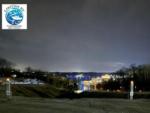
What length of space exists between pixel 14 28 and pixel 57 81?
16143cm

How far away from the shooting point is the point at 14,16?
25016 millimetres

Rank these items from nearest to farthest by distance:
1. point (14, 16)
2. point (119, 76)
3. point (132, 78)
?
1. point (14, 16)
2. point (132, 78)
3. point (119, 76)

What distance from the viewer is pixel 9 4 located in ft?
83.7

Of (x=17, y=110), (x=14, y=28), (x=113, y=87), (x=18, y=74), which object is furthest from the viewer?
(x=18, y=74)

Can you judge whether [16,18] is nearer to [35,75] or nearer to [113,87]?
[113,87]

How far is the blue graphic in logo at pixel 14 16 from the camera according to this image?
987 inches

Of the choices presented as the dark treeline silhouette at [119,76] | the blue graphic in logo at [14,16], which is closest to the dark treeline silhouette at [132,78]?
the dark treeline silhouette at [119,76]

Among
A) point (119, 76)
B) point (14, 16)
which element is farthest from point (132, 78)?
point (14, 16)

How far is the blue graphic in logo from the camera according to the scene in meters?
25.1

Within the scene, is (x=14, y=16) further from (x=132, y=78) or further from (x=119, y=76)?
(x=119, y=76)

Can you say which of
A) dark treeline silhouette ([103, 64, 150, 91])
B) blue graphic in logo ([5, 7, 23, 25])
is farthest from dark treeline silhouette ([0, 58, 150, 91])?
blue graphic in logo ([5, 7, 23, 25])

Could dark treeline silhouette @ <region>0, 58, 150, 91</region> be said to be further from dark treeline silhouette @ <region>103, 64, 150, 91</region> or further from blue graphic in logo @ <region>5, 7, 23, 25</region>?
blue graphic in logo @ <region>5, 7, 23, 25</region>

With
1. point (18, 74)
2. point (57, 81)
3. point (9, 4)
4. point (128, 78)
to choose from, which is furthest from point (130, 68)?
point (9, 4)

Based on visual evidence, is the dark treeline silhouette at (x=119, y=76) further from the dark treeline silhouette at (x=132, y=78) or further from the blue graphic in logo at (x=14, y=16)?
the blue graphic in logo at (x=14, y=16)
